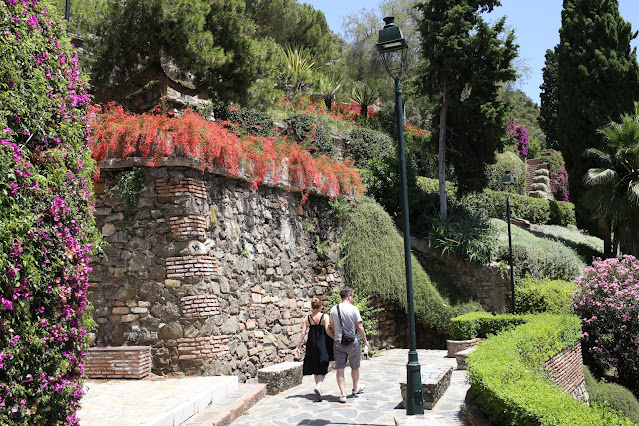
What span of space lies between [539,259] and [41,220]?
16493 mm

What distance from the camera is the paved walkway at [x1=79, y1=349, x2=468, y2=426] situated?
6160mm

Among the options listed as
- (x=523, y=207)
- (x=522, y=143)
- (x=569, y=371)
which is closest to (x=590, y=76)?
(x=523, y=207)

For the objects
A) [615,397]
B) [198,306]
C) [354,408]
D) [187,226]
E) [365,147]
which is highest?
[365,147]

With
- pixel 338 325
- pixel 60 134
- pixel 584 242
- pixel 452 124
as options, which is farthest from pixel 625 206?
pixel 60 134

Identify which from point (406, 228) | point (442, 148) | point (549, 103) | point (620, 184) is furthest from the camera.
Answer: point (549, 103)

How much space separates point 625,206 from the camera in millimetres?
18578

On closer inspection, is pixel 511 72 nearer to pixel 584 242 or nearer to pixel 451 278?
pixel 451 278

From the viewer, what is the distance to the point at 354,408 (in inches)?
301

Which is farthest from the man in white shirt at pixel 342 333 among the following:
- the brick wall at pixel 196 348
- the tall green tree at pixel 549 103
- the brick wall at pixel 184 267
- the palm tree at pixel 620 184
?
the tall green tree at pixel 549 103

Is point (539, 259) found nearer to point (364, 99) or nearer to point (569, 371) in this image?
point (569, 371)

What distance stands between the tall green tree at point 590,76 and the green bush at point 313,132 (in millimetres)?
10008

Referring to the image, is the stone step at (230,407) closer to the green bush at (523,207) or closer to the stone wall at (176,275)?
the stone wall at (176,275)

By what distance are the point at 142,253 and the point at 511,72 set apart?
13548 mm

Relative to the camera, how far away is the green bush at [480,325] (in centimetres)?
1320
